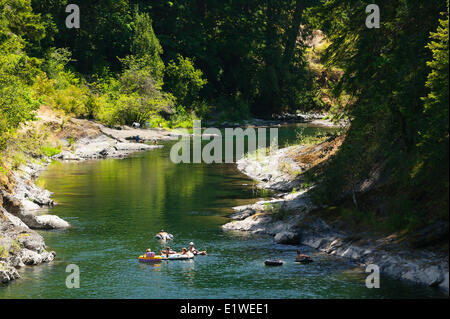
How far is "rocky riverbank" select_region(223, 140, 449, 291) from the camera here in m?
27.3

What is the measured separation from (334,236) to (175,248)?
25.6 feet

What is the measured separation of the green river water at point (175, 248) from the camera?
88.7 ft

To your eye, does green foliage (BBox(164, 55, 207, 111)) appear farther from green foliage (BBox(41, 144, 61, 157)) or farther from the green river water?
the green river water

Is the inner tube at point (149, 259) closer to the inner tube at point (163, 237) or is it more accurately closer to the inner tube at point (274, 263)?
the inner tube at point (163, 237)

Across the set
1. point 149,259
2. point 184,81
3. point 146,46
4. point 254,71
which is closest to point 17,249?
point 149,259

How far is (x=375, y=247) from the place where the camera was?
100 ft

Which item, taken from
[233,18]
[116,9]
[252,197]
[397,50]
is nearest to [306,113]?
[233,18]

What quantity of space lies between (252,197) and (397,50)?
1667 cm

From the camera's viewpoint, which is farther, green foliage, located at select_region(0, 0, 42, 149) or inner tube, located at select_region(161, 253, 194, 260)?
green foliage, located at select_region(0, 0, 42, 149)

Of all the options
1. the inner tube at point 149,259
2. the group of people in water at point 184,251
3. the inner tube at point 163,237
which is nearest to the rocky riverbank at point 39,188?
the inner tube at point 149,259

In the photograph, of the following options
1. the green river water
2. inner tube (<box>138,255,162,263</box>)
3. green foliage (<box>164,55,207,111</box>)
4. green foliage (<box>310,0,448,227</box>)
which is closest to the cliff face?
the green river water

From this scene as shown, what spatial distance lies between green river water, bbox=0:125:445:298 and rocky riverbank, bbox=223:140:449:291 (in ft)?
2.23

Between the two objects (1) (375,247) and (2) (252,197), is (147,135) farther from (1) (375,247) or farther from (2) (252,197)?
(1) (375,247)

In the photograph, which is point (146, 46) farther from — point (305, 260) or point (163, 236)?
point (305, 260)
